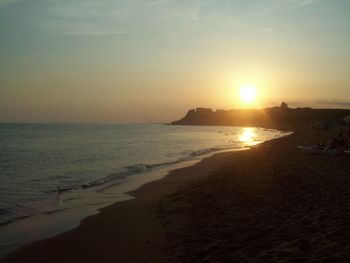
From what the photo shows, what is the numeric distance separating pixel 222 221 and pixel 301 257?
3495 millimetres

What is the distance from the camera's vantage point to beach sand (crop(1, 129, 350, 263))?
7020mm

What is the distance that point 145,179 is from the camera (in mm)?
21344

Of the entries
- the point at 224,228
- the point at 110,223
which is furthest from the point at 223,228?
the point at 110,223

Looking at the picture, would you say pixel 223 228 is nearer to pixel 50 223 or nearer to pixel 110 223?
pixel 110 223

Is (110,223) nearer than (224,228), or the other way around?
(224,228)

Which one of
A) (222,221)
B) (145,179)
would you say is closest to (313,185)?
(222,221)

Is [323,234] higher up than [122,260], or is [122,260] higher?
[323,234]

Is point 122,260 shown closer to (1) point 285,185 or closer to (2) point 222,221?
(2) point 222,221

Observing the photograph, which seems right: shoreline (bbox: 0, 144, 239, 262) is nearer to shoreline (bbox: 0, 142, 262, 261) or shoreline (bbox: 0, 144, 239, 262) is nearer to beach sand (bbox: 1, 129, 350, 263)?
beach sand (bbox: 1, 129, 350, 263)

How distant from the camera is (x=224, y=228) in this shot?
8.95 m

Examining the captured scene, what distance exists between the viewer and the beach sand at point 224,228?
7.02 m

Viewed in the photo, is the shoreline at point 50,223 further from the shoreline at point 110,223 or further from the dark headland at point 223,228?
the dark headland at point 223,228

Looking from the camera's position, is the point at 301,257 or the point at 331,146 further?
the point at 331,146

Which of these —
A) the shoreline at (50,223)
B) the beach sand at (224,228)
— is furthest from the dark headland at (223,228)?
the shoreline at (50,223)
